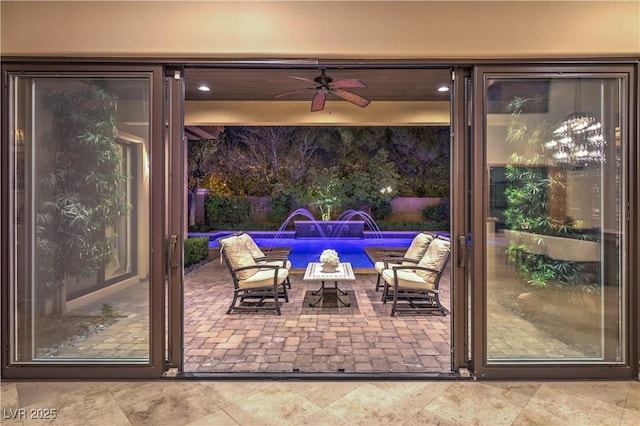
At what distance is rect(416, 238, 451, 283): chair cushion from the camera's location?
4.06 metres

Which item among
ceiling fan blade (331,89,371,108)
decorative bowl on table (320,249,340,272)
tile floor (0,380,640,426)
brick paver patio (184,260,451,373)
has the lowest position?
tile floor (0,380,640,426)

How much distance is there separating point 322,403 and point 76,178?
8.83 ft

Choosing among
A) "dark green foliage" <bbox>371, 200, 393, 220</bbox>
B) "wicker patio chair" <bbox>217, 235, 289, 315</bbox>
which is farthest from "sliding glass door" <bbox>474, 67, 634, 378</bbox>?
"dark green foliage" <bbox>371, 200, 393, 220</bbox>

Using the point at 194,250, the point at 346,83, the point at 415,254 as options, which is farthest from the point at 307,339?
the point at 194,250

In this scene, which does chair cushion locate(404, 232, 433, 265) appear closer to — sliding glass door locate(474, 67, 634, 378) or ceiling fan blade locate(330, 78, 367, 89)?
sliding glass door locate(474, 67, 634, 378)

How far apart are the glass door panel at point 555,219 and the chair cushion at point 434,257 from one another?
101cm

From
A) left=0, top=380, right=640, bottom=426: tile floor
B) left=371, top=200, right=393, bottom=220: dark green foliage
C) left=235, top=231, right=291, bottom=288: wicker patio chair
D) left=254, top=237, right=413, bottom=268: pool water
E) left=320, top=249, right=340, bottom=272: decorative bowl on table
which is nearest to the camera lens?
left=0, top=380, right=640, bottom=426: tile floor

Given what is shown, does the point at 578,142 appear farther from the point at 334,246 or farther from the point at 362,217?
the point at 362,217

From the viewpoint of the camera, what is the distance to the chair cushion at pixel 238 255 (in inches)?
167

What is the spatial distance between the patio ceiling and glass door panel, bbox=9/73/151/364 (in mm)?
1691

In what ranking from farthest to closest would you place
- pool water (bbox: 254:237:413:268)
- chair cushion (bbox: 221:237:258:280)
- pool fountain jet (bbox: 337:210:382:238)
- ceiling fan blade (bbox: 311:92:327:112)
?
pool fountain jet (bbox: 337:210:382:238) → pool water (bbox: 254:237:413:268) → ceiling fan blade (bbox: 311:92:327:112) → chair cushion (bbox: 221:237:258:280)

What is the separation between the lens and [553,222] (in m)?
3.00

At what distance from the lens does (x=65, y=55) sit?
8.58ft

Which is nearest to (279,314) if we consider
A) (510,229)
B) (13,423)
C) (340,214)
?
(13,423)
